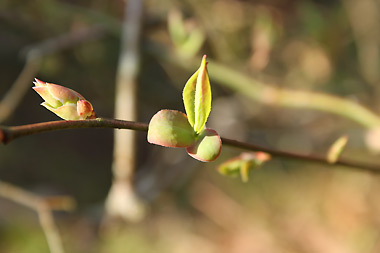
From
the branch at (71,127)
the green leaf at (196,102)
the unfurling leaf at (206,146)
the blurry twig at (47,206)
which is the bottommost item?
the blurry twig at (47,206)

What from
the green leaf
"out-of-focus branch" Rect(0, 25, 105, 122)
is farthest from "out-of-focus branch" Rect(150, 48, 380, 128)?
the green leaf

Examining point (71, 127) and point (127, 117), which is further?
point (127, 117)

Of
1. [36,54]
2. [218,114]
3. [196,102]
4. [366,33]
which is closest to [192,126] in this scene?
[196,102]

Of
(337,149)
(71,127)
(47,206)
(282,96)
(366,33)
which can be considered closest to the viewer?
(71,127)

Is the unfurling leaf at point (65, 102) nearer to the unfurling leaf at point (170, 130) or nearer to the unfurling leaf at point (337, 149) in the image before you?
the unfurling leaf at point (170, 130)

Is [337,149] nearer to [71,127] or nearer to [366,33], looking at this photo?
[71,127]

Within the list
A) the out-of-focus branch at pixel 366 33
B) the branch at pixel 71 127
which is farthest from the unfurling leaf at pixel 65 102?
the out-of-focus branch at pixel 366 33

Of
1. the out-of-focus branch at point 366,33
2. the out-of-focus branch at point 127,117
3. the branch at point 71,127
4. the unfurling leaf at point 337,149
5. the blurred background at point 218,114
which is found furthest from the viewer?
the out-of-focus branch at point 366,33
